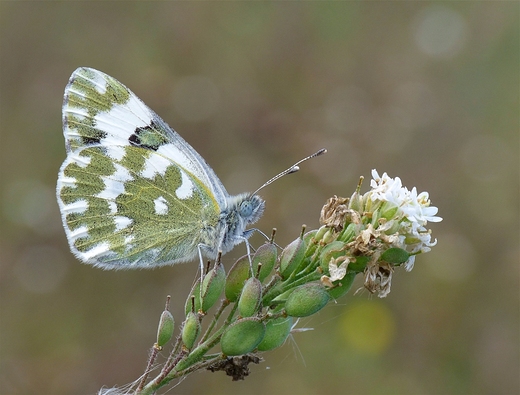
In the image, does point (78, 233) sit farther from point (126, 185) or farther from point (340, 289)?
point (340, 289)

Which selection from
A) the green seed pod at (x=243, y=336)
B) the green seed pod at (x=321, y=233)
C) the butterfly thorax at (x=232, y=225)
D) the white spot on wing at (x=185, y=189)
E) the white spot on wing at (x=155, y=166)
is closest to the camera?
the green seed pod at (x=243, y=336)

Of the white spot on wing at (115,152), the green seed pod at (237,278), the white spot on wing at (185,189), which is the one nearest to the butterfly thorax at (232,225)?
the white spot on wing at (185,189)

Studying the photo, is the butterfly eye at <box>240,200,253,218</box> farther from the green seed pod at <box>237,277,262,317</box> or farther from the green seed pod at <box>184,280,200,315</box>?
the green seed pod at <box>237,277,262,317</box>

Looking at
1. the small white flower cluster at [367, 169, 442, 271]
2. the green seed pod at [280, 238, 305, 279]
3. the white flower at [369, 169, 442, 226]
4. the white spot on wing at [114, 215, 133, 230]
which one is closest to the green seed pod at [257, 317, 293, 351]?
the green seed pod at [280, 238, 305, 279]

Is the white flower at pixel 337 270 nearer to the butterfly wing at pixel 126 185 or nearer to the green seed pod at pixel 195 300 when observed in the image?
the green seed pod at pixel 195 300

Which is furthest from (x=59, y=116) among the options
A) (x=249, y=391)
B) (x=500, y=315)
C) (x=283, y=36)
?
(x=500, y=315)

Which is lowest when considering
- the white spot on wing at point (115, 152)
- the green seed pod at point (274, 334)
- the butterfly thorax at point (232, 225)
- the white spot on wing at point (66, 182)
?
the green seed pod at point (274, 334)
